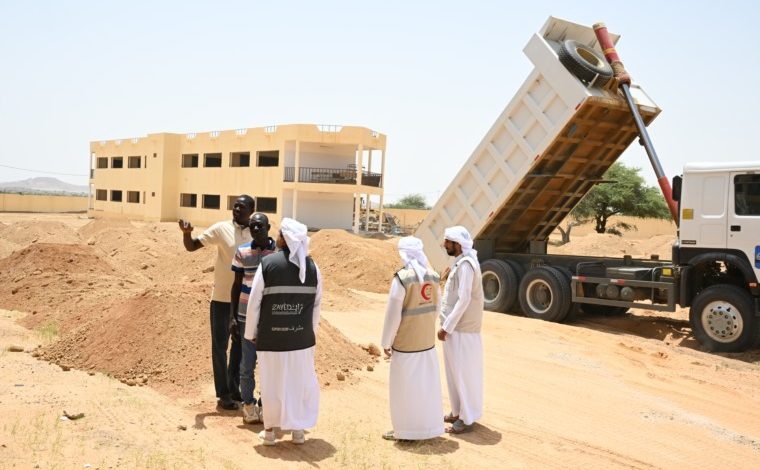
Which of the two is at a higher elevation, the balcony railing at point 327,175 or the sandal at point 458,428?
the balcony railing at point 327,175

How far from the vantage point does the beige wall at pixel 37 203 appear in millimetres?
56625

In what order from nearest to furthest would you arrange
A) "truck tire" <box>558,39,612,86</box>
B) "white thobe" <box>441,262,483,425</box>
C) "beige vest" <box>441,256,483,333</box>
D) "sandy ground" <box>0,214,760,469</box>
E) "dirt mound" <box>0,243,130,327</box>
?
"sandy ground" <box>0,214,760,469</box> → "white thobe" <box>441,262,483,425</box> → "beige vest" <box>441,256,483,333</box> → "dirt mound" <box>0,243,130,327</box> → "truck tire" <box>558,39,612,86</box>

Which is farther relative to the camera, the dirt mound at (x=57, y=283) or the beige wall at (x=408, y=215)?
the beige wall at (x=408, y=215)

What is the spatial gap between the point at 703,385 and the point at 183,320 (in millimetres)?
5838

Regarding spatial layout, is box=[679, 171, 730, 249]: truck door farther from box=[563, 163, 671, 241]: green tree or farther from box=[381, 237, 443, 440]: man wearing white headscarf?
box=[563, 163, 671, 241]: green tree

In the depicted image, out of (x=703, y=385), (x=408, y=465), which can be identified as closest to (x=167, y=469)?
(x=408, y=465)

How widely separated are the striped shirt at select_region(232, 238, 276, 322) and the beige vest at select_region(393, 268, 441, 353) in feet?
3.63

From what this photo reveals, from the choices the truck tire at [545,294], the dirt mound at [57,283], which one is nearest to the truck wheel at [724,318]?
the truck tire at [545,294]

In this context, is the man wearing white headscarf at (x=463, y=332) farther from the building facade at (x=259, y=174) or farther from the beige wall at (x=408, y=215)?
→ the beige wall at (x=408, y=215)

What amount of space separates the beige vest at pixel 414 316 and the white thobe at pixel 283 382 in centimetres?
72

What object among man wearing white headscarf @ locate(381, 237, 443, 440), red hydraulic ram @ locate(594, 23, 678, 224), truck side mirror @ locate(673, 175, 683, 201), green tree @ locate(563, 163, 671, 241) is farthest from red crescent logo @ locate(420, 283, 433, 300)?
green tree @ locate(563, 163, 671, 241)

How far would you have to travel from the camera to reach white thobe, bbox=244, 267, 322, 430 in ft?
16.6

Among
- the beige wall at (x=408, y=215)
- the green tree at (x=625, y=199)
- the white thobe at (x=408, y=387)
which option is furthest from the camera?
the beige wall at (x=408, y=215)

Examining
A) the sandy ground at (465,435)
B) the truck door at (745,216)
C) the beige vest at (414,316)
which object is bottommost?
the sandy ground at (465,435)
